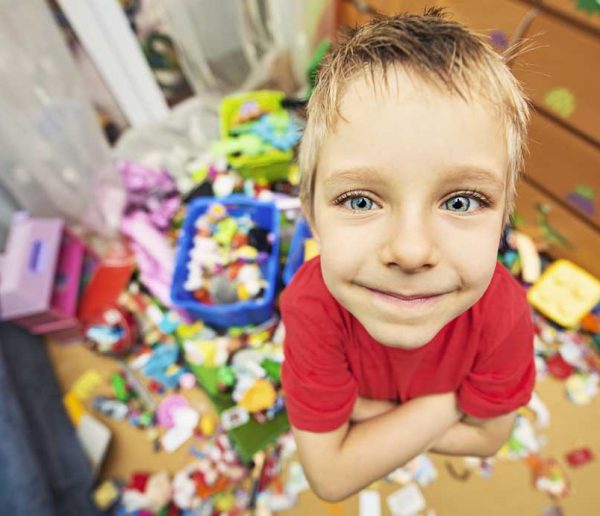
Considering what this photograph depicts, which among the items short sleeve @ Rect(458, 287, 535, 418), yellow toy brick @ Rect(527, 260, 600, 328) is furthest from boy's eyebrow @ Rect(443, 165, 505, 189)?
yellow toy brick @ Rect(527, 260, 600, 328)

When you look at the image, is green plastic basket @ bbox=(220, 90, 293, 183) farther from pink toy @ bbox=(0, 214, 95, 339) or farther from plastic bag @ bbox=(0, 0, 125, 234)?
pink toy @ bbox=(0, 214, 95, 339)

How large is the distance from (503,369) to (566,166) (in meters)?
0.73

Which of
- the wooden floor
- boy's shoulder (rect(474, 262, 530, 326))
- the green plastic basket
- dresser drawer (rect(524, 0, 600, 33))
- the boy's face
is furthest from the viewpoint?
the green plastic basket

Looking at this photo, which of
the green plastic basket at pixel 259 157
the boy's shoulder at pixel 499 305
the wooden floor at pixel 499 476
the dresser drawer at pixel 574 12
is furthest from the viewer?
the green plastic basket at pixel 259 157

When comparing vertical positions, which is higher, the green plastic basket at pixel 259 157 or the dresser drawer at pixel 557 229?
the green plastic basket at pixel 259 157

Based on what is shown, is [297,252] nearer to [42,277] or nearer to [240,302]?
[240,302]

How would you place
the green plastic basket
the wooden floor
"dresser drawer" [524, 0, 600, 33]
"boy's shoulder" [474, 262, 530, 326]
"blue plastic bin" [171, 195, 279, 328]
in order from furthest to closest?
the green plastic basket
"blue plastic bin" [171, 195, 279, 328]
the wooden floor
"dresser drawer" [524, 0, 600, 33]
"boy's shoulder" [474, 262, 530, 326]

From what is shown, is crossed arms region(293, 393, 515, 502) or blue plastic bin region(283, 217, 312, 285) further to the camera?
blue plastic bin region(283, 217, 312, 285)

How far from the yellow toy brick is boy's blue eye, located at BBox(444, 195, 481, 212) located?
94 cm

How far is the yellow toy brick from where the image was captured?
1145 millimetres

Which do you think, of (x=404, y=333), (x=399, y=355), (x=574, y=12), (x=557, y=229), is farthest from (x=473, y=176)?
(x=557, y=229)

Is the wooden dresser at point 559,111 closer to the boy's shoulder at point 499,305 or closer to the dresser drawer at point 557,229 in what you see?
the dresser drawer at point 557,229

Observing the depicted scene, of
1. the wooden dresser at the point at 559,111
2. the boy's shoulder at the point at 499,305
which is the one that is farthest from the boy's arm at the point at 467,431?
the wooden dresser at the point at 559,111

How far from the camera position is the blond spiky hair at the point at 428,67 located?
0.36 meters
